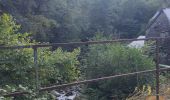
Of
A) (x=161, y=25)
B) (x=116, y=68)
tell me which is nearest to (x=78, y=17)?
(x=161, y=25)

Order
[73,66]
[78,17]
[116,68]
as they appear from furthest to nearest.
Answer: [78,17] < [73,66] < [116,68]

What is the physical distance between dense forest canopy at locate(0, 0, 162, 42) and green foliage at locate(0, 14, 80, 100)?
15.0m

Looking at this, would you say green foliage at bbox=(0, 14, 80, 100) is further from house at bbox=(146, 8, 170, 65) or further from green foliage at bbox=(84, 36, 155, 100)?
house at bbox=(146, 8, 170, 65)

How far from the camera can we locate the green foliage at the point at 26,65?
7289 mm

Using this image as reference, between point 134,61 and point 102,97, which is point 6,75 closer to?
point 102,97

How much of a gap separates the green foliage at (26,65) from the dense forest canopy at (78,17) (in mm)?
14999

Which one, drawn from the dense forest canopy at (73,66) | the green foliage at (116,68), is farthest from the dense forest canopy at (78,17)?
the green foliage at (116,68)

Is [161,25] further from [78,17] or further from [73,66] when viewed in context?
[73,66]

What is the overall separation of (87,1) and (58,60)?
95.1 feet

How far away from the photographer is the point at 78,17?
34438 mm

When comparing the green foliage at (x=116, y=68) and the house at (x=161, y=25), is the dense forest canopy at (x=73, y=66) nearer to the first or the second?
the green foliage at (x=116, y=68)

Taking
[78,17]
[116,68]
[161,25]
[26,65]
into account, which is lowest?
[116,68]

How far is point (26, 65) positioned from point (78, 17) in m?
27.1

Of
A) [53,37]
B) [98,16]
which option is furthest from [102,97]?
[98,16]
